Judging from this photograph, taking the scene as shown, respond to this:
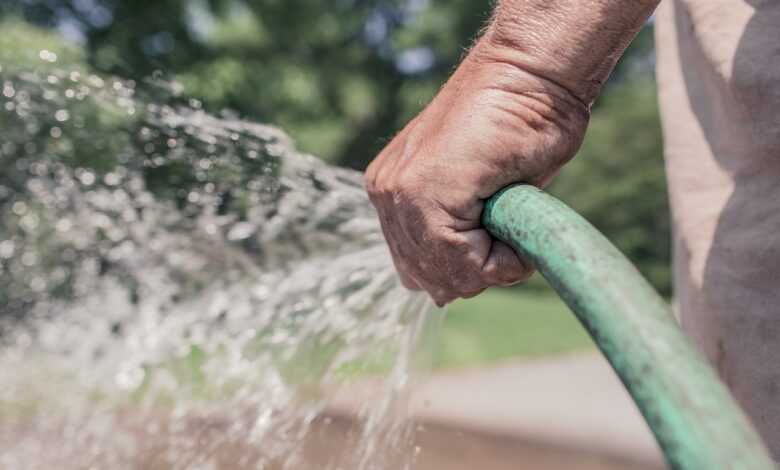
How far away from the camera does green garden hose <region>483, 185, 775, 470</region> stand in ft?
2.76

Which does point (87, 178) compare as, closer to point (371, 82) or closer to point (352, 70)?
point (352, 70)

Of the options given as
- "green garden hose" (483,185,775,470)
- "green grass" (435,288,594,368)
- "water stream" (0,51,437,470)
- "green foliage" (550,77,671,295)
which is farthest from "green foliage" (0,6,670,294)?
"green garden hose" (483,185,775,470)

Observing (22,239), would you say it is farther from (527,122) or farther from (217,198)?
(527,122)

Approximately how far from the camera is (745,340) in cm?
164

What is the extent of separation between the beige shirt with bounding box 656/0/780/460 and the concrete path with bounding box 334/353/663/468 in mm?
4685

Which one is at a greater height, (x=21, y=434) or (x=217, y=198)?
(x=217, y=198)

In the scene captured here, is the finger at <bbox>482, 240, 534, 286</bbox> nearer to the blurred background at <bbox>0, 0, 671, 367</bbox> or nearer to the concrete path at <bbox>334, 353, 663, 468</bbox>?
the concrete path at <bbox>334, 353, 663, 468</bbox>

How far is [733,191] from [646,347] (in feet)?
2.89

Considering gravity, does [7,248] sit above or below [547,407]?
above

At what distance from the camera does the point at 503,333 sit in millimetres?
12852

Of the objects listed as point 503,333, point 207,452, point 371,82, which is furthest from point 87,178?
point 371,82

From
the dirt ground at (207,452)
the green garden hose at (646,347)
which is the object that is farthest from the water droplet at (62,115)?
the green garden hose at (646,347)

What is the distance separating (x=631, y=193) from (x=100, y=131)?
56.5 feet

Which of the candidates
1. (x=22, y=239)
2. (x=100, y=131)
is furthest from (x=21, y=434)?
(x=22, y=239)
